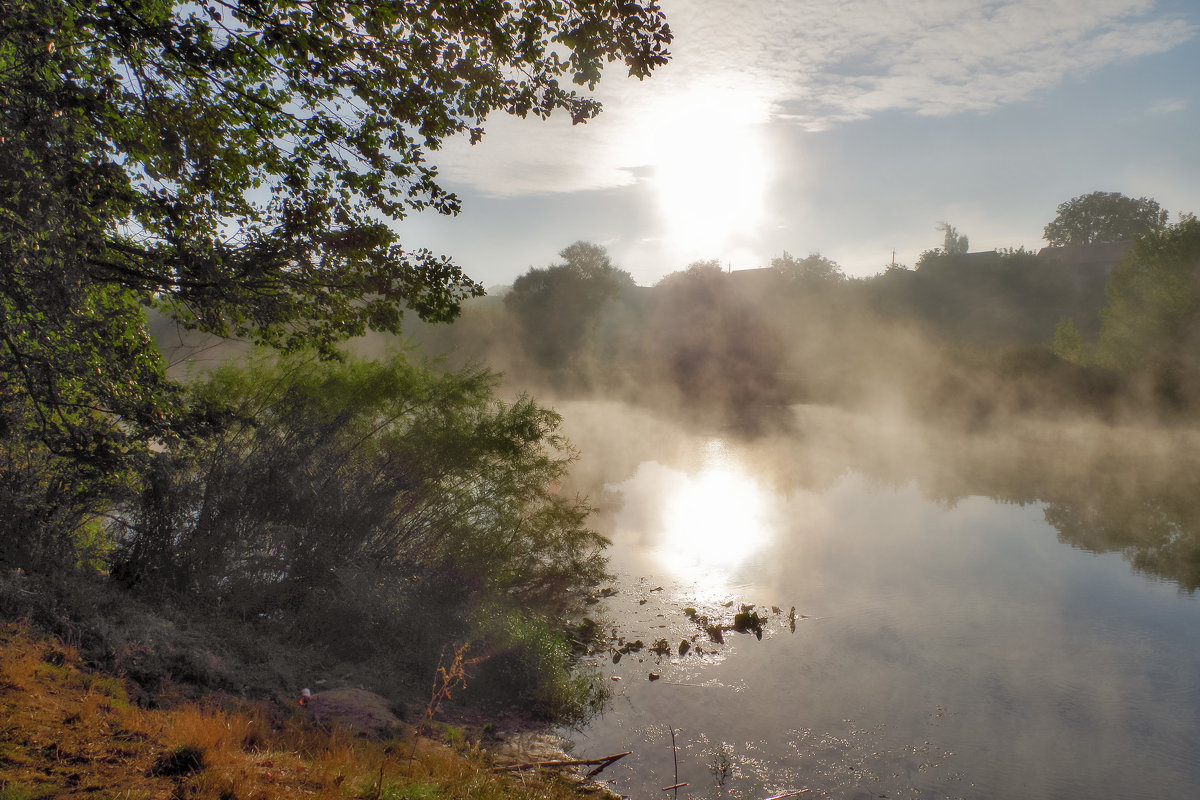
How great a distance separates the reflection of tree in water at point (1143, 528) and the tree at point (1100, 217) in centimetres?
6679

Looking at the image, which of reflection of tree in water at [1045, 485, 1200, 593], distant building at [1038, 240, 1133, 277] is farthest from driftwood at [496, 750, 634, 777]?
distant building at [1038, 240, 1133, 277]

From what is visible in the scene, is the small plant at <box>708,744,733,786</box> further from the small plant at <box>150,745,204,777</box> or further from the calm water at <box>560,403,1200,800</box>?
the small plant at <box>150,745,204,777</box>

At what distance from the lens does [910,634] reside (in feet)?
→ 35.7

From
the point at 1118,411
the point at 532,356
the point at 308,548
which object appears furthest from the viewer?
the point at 532,356

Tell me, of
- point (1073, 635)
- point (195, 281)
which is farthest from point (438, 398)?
point (1073, 635)

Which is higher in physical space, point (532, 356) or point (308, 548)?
point (532, 356)

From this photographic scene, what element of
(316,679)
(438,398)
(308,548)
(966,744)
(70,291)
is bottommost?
(966,744)

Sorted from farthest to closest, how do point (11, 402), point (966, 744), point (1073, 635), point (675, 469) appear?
1. point (675, 469)
2. point (1073, 635)
3. point (966, 744)
4. point (11, 402)

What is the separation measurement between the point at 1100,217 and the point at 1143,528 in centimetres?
7553

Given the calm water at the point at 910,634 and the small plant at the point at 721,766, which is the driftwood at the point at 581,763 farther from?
the small plant at the point at 721,766

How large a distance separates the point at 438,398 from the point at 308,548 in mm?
2858

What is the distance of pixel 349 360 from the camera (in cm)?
1130

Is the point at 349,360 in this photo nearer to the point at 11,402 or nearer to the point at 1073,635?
the point at 11,402

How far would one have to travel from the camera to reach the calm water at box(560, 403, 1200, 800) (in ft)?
24.6
